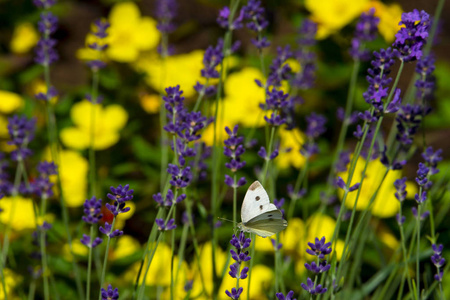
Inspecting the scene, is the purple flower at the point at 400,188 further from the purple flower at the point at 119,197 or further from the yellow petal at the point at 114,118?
the yellow petal at the point at 114,118

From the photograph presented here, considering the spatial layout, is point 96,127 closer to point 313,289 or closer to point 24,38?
point 24,38

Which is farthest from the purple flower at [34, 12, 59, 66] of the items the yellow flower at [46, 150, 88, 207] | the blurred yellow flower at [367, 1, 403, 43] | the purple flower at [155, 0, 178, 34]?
the blurred yellow flower at [367, 1, 403, 43]

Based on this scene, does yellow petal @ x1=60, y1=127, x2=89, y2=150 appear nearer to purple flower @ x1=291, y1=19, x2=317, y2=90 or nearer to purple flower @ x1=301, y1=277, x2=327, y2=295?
purple flower @ x1=291, y1=19, x2=317, y2=90

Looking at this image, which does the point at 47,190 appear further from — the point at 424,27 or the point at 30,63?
the point at 30,63

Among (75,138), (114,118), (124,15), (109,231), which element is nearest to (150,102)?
(114,118)

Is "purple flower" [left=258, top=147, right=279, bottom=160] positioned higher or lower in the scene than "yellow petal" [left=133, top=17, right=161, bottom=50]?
lower

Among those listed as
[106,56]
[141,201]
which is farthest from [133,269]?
[106,56]

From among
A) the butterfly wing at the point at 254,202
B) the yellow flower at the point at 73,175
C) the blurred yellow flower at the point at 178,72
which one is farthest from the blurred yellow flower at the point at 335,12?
the butterfly wing at the point at 254,202
